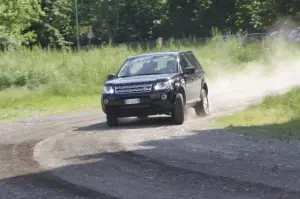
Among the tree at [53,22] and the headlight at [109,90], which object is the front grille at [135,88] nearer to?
the headlight at [109,90]

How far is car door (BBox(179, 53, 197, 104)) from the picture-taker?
17.3 m

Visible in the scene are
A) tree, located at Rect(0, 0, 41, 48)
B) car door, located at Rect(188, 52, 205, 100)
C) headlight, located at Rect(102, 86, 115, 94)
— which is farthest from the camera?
tree, located at Rect(0, 0, 41, 48)

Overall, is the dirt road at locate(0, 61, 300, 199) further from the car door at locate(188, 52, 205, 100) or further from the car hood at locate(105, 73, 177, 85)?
the car door at locate(188, 52, 205, 100)

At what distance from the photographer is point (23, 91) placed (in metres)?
29.1

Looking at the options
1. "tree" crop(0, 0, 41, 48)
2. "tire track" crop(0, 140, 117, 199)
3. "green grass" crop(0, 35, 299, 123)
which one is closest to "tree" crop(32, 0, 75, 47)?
"tree" crop(0, 0, 41, 48)

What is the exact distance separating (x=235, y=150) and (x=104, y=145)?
2592 millimetres

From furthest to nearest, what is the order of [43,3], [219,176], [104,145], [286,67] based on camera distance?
[43,3] < [286,67] < [104,145] < [219,176]

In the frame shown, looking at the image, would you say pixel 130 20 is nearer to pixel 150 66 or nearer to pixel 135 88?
pixel 150 66

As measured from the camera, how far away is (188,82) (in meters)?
17.5

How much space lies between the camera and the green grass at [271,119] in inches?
572

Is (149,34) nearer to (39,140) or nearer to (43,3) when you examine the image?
(43,3)

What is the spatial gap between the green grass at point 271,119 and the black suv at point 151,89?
107cm

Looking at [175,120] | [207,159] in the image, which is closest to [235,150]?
[207,159]

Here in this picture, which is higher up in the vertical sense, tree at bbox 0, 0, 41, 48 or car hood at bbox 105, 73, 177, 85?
tree at bbox 0, 0, 41, 48
